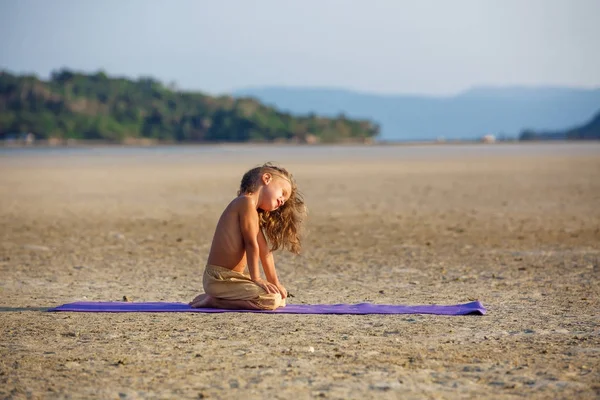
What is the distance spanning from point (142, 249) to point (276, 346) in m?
6.72

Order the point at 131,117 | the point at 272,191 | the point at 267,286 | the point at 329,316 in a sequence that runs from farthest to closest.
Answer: the point at 131,117 < the point at 272,191 < the point at 267,286 < the point at 329,316

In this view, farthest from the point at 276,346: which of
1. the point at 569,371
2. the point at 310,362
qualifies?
the point at 569,371

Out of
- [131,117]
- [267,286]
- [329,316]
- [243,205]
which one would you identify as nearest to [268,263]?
[267,286]

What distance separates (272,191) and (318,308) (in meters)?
1.02

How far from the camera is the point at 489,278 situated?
10.3 m

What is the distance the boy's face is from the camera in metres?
8.24

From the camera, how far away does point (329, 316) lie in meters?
7.97

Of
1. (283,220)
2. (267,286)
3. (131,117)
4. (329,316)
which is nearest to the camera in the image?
(329,316)

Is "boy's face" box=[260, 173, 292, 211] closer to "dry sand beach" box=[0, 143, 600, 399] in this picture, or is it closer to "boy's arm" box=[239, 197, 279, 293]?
"boy's arm" box=[239, 197, 279, 293]

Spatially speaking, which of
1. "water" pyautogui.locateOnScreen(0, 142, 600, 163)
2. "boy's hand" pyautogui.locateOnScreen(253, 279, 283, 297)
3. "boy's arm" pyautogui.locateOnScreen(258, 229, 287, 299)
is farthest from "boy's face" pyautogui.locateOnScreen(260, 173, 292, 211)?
"water" pyautogui.locateOnScreen(0, 142, 600, 163)

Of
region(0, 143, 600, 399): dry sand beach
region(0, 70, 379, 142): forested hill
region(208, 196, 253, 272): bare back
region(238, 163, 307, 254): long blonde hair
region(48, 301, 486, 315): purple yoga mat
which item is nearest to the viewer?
region(0, 143, 600, 399): dry sand beach

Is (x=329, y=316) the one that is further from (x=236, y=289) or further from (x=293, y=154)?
(x=293, y=154)

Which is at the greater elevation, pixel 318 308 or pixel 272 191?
pixel 272 191

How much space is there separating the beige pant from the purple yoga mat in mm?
81
